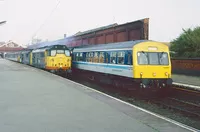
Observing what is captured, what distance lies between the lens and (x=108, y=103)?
9.68m

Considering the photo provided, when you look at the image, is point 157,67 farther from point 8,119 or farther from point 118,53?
point 8,119

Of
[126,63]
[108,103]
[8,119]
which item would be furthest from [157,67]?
[8,119]

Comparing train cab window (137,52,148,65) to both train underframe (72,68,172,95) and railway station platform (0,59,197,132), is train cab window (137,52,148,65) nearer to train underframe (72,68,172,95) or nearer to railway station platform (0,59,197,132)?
train underframe (72,68,172,95)

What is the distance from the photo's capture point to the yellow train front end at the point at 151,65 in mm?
14055

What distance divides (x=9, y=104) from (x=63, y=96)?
2.46m

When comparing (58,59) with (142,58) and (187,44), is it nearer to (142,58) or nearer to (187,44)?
(187,44)

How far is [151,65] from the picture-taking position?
1436 centimetres

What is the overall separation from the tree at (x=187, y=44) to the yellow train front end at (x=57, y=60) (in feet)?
34.2

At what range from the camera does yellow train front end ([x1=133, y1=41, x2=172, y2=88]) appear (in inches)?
553

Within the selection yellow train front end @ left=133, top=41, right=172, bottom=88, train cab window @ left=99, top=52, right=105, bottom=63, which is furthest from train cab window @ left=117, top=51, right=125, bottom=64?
train cab window @ left=99, top=52, right=105, bottom=63

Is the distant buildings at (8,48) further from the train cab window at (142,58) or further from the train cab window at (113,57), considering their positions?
the train cab window at (142,58)

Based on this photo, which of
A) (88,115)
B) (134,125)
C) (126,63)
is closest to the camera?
(134,125)

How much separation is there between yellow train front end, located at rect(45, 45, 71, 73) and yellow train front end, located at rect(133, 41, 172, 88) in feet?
37.6

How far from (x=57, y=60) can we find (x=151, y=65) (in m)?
12.1
